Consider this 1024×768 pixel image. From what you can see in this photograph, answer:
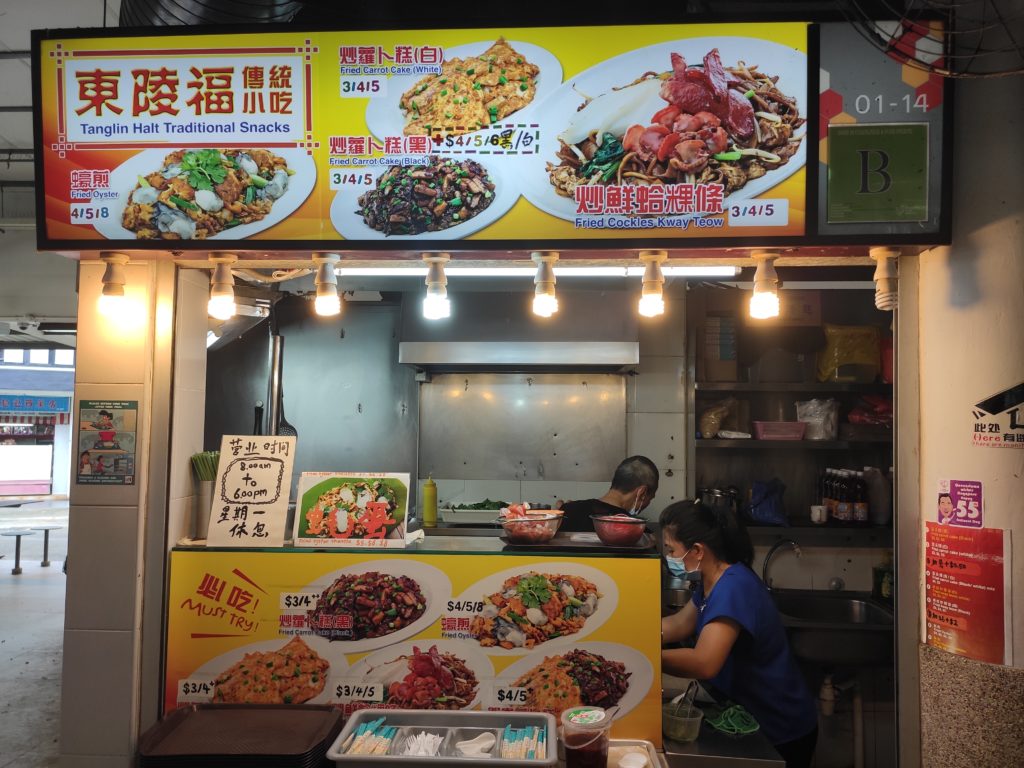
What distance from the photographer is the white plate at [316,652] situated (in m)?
2.70

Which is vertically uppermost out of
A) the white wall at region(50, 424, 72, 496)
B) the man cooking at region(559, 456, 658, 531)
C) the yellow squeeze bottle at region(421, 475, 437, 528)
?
the man cooking at region(559, 456, 658, 531)

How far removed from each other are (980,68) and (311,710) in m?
3.22

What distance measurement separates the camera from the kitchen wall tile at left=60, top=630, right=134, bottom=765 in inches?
108

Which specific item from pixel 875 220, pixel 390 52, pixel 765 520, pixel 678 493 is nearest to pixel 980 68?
pixel 875 220

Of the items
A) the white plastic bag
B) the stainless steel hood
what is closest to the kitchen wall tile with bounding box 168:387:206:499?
the stainless steel hood

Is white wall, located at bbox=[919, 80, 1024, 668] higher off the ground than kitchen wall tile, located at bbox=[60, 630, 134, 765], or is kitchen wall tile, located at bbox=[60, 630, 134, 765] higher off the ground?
white wall, located at bbox=[919, 80, 1024, 668]

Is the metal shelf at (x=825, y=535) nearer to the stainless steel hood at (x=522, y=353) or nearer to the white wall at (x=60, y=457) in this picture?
the stainless steel hood at (x=522, y=353)

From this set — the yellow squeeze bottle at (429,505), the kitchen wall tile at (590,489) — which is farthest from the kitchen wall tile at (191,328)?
the kitchen wall tile at (590,489)

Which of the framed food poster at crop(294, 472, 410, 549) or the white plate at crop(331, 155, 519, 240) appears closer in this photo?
the white plate at crop(331, 155, 519, 240)

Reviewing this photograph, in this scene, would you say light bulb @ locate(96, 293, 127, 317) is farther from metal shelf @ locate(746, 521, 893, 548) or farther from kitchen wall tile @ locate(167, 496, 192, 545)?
metal shelf @ locate(746, 521, 893, 548)

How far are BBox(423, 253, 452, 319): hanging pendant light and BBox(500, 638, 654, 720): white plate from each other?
1.32 metres

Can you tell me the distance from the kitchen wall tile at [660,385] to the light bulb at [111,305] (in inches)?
157

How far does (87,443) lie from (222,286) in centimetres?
83

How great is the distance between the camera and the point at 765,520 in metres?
5.25
